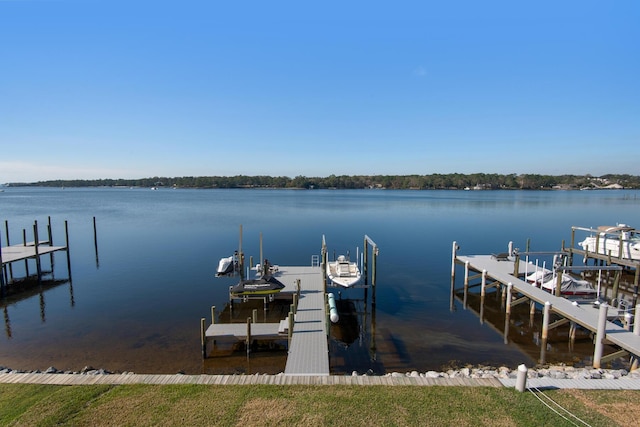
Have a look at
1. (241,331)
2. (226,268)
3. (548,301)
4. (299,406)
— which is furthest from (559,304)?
(226,268)

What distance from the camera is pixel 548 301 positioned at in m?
14.6

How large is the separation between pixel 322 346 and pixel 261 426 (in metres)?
5.33

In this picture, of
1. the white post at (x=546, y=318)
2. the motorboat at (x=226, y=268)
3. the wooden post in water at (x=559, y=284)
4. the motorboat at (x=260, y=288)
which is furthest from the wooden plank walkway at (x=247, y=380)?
the motorboat at (x=226, y=268)

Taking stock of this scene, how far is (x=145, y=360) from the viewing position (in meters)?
13.2

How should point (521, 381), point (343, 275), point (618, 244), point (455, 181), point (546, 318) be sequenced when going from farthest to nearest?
point (455, 181) → point (618, 244) → point (343, 275) → point (546, 318) → point (521, 381)

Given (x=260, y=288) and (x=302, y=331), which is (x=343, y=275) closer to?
(x=260, y=288)

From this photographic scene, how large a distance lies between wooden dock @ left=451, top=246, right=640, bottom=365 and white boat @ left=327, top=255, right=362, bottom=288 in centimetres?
708

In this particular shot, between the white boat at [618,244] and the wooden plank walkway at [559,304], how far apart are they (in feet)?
23.6

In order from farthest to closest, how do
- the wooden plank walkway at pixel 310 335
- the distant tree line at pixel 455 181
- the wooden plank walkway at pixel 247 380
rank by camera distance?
the distant tree line at pixel 455 181, the wooden plank walkway at pixel 310 335, the wooden plank walkway at pixel 247 380

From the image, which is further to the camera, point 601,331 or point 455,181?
point 455,181

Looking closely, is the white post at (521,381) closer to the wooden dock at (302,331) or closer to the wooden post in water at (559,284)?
the wooden dock at (302,331)

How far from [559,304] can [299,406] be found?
13.0 meters

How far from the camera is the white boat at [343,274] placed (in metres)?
18.8

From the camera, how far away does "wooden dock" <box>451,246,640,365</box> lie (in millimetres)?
11500
